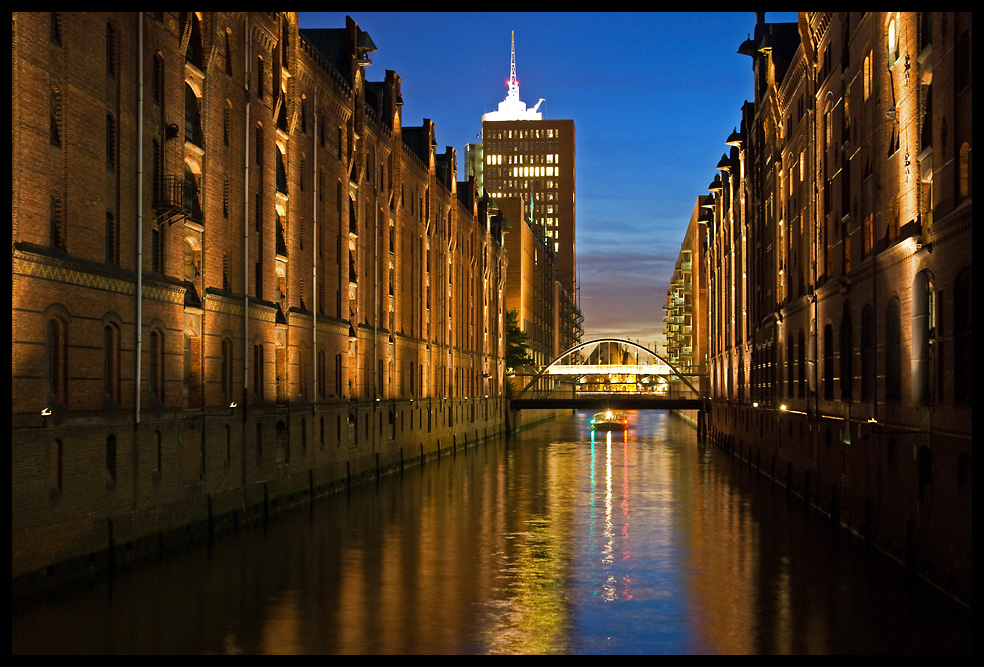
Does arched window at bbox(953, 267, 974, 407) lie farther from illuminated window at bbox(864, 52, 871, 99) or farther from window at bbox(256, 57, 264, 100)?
window at bbox(256, 57, 264, 100)

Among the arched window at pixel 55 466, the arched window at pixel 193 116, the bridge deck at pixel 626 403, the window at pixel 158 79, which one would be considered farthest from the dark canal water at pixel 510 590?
the bridge deck at pixel 626 403

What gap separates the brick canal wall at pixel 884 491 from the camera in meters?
21.9

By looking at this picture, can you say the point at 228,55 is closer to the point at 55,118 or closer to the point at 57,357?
the point at 55,118

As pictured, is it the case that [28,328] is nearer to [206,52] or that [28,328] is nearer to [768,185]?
[206,52]

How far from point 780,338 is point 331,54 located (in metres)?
25.8

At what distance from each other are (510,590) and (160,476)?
10212 mm

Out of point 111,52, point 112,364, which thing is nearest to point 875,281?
point 112,364

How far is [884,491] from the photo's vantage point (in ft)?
93.9

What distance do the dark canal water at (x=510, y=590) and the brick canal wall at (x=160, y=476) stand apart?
832 mm

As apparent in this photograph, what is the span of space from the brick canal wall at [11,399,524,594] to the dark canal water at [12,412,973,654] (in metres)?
0.83

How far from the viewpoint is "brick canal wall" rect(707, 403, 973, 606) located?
21891mm

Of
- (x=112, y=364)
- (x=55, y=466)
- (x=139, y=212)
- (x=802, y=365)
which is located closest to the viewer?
(x=55, y=466)

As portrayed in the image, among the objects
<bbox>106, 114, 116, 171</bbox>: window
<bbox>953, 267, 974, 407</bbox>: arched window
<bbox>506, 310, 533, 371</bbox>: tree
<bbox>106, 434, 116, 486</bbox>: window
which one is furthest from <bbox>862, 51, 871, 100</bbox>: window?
<bbox>506, 310, 533, 371</bbox>: tree

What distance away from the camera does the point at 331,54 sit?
176 ft
